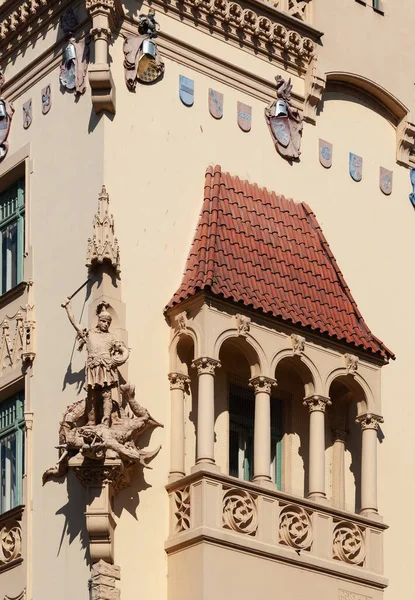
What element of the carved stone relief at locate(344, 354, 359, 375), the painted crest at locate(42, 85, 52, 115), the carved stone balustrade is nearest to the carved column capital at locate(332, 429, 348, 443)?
the carved stone relief at locate(344, 354, 359, 375)

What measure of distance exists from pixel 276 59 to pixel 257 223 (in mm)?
2785

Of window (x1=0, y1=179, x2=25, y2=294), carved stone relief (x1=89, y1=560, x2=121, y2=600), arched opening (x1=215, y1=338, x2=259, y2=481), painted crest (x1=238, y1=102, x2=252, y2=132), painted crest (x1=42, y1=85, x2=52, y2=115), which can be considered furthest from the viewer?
painted crest (x1=238, y1=102, x2=252, y2=132)

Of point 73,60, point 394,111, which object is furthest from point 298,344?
point 394,111

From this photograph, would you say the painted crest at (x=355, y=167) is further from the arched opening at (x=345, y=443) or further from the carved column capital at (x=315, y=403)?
the carved column capital at (x=315, y=403)

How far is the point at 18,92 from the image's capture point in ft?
91.3

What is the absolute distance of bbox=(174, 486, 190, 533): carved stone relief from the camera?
24.4 m

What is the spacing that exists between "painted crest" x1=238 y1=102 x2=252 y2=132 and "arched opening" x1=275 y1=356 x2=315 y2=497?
3481 millimetres

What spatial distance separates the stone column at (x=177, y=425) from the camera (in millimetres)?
24781

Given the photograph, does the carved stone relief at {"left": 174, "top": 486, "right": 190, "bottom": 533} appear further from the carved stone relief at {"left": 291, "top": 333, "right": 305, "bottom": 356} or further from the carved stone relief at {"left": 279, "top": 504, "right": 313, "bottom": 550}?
the carved stone relief at {"left": 291, "top": 333, "right": 305, "bottom": 356}

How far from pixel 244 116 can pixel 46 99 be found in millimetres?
2671

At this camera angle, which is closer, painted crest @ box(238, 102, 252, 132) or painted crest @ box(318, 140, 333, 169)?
painted crest @ box(238, 102, 252, 132)

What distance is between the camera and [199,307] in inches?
988

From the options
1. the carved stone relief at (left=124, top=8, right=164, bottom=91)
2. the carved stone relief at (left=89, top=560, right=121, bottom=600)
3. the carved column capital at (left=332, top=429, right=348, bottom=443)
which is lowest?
the carved stone relief at (left=89, top=560, right=121, bottom=600)

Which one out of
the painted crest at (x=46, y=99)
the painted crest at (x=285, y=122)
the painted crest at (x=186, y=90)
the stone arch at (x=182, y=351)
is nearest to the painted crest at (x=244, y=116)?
the painted crest at (x=285, y=122)
